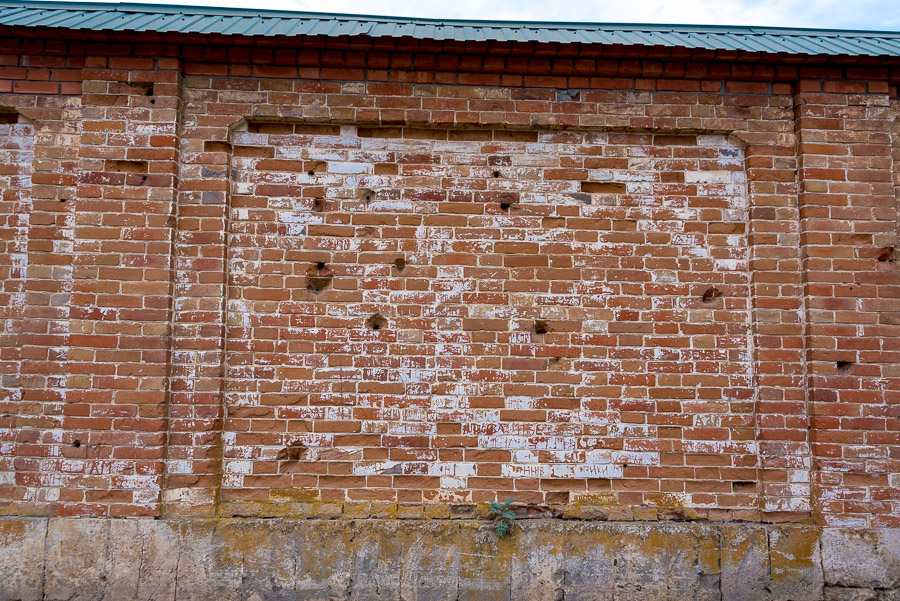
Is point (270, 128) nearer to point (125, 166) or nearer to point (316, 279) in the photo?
point (125, 166)

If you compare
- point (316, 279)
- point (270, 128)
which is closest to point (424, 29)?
point (270, 128)

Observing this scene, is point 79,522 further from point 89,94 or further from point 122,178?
point 89,94

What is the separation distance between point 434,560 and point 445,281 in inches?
75.0

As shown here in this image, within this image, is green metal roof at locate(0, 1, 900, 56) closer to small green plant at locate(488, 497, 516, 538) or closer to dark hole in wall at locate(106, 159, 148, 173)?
dark hole in wall at locate(106, 159, 148, 173)

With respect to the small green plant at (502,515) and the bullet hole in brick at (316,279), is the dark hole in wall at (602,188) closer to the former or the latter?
the bullet hole in brick at (316,279)

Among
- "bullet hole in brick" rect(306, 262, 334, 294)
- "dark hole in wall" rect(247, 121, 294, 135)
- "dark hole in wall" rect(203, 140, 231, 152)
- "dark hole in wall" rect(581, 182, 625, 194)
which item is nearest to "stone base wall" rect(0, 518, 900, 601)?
"bullet hole in brick" rect(306, 262, 334, 294)

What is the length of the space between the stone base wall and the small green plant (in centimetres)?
7

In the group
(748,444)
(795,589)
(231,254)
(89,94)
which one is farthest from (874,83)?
(89,94)

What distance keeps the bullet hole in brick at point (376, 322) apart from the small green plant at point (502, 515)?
1457 mm

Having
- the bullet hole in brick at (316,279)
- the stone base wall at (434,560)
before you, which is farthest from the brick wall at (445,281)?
the stone base wall at (434,560)

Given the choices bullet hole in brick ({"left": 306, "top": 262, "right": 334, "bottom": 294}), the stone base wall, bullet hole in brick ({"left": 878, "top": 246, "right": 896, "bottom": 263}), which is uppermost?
bullet hole in brick ({"left": 878, "top": 246, "right": 896, "bottom": 263})

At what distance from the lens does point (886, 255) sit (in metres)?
4.17

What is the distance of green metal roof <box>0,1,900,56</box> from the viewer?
426cm

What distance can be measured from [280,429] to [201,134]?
2.19 meters
